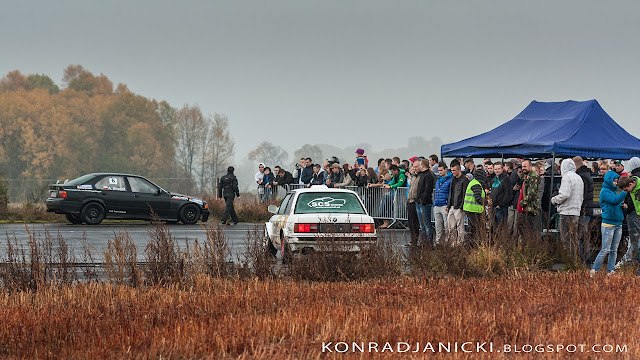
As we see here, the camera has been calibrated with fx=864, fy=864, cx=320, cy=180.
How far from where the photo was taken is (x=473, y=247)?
48.5 feet

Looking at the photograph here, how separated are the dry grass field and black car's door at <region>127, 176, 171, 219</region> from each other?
52.2 ft

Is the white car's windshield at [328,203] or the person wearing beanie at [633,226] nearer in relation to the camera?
the person wearing beanie at [633,226]

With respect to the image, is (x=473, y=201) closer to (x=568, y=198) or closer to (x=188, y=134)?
(x=568, y=198)

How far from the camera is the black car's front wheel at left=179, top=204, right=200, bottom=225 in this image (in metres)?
28.5

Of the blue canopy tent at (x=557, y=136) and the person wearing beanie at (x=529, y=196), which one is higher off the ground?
the blue canopy tent at (x=557, y=136)

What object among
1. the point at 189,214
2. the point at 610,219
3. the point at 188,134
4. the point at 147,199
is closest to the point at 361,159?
the point at 189,214

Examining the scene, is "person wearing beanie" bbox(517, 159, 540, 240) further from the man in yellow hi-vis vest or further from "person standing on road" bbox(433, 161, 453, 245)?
"person standing on road" bbox(433, 161, 453, 245)

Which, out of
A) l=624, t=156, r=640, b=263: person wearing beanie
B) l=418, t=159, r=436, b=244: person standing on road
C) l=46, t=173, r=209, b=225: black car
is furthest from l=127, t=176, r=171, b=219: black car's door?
l=624, t=156, r=640, b=263: person wearing beanie

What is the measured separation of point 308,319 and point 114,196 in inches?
751

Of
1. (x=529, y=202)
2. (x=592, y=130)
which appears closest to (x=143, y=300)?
(x=529, y=202)

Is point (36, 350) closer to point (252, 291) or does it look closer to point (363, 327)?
point (363, 327)

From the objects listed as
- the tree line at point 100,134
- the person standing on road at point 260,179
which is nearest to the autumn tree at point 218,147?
the tree line at point 100,134

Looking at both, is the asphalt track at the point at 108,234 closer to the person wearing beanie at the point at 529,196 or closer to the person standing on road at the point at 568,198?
the person wearing beanie at the point at 529,196

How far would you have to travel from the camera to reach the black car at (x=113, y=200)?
26.2 metres
